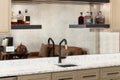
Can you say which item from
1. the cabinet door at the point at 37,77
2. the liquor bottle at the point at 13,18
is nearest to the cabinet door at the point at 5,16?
the liquor bottle at the point at 13,18

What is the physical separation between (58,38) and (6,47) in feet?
2.79

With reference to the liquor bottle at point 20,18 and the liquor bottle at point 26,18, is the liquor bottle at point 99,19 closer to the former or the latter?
the liquor bottle at point 26,18

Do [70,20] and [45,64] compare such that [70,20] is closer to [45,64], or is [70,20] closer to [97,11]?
[97,11]

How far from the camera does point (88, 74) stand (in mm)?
3879

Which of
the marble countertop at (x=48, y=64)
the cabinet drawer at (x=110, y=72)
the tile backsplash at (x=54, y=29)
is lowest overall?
the cabinet drawer at (x=110, y=72)

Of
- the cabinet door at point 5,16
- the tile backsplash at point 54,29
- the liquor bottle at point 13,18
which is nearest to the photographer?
the cabinet door at point 5,16

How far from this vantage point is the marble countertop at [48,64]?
3489 mm

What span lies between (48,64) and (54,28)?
1.93 ft

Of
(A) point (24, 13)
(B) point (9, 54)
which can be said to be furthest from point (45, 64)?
(A) point (24, 13)

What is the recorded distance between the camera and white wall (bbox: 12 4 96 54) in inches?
159

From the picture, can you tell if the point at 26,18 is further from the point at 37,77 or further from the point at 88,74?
the point at 88,74

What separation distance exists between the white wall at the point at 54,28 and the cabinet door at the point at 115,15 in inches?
15.3

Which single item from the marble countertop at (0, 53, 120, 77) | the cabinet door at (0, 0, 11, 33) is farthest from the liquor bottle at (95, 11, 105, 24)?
the cabinet door at (0, 0, 11, 33)

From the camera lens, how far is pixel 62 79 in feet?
12.1
